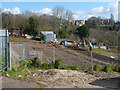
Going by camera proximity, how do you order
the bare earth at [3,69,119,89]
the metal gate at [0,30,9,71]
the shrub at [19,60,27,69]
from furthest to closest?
the shrub at [19,60,27,69]
the metal gate at [0,30,9,71]
the bare earth at [3,69,119,89]

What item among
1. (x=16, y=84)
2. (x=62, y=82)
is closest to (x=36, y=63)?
(x=62, y=82)

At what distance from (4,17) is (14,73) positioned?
32149 millimetres

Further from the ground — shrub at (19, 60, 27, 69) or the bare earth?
shrub at (19, 60, 27, 69)

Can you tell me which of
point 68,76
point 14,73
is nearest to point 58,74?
point 68,76

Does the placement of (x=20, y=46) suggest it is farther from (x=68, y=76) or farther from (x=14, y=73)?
(x=68, y=76)

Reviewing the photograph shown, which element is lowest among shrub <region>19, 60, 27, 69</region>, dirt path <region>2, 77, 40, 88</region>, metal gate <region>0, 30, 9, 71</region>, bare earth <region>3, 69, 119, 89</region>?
bare earth <region>3, 69, 119, 89</region>

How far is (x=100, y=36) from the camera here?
34.3 meters

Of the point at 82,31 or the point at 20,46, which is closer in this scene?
the point at 20,46

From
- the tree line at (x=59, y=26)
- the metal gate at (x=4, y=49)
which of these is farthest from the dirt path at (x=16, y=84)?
the tree line at (x=59, y=26)

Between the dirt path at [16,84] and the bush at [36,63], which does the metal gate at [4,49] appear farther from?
the bush at [36,63]

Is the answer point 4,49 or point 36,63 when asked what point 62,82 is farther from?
point 36,63

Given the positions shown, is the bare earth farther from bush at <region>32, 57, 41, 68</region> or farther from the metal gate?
bush at <region>32, 57, 41, 68</region>

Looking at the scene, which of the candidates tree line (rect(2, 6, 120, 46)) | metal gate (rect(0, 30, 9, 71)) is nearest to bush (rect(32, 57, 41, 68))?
metal gate (rect(0, 30, 9, 71))

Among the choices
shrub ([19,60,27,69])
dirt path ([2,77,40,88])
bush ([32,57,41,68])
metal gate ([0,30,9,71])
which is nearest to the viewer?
dirt path ([2,77,40,88])
